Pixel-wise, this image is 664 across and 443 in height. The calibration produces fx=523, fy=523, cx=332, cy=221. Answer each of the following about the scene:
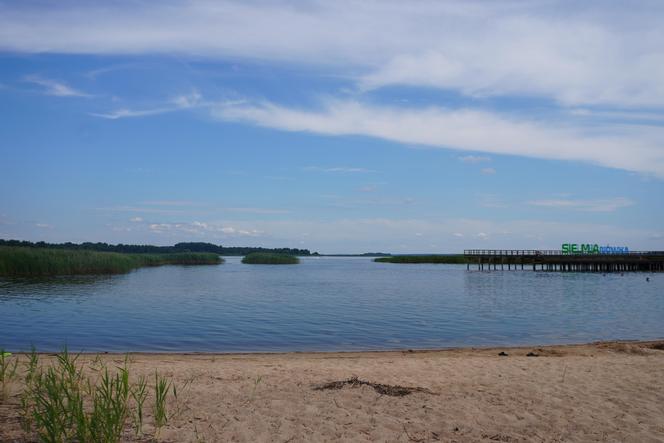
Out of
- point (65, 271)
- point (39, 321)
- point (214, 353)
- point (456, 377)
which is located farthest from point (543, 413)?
point (65, 271)

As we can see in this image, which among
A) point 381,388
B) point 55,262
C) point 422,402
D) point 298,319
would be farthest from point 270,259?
point 422,402

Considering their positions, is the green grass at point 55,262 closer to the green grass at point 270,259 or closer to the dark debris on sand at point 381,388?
the green grass at point 270,259

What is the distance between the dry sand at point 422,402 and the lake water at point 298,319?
608 cm

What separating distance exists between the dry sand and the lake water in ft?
20.0

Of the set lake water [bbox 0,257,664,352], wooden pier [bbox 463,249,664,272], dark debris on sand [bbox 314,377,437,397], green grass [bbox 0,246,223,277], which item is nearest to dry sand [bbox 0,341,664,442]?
dark debris on sand [bbox 314,377,437,397]

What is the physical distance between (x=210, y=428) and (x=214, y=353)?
992 centimetres

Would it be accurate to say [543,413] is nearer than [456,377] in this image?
Yes

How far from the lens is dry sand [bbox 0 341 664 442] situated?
24.4ft

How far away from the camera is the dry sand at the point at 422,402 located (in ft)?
24.4

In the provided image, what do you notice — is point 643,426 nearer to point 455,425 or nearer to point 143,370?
point 455,425

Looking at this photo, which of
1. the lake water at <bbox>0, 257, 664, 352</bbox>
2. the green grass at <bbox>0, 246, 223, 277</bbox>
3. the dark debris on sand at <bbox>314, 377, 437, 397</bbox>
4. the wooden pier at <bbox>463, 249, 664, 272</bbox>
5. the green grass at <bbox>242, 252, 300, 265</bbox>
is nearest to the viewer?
the dark debris on sand at <bbox>314, 377, 437, 397</bbox>

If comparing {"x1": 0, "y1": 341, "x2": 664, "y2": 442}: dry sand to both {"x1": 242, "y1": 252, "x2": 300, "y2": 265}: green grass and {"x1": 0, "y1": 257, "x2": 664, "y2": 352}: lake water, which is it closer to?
{"x1": 0, "y1": 257, "x2": 664, "y2": 352}: lake water

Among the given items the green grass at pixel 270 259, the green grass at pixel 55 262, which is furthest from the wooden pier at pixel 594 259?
the green grass at pixel 55 262

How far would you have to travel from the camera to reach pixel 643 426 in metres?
8.02
